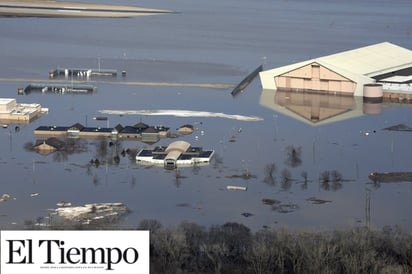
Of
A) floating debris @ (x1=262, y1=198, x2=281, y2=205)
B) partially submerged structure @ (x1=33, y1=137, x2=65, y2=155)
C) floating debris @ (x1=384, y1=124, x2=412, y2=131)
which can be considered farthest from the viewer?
floating debris @ (x1=384, y1=124, x2=412, y2=131)

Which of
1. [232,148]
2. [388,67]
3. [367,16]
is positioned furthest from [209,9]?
[232,148]

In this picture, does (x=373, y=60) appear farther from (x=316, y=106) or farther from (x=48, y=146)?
(x=48, y=146)

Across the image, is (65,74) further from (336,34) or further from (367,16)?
(367,16)

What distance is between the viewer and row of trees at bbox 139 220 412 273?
397 centimetres

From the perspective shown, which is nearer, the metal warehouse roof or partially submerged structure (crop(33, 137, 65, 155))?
partially submerged structure (crop(33, 137, 65, 155))

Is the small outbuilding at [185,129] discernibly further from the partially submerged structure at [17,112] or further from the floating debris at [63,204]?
the floating debris at [63,204]

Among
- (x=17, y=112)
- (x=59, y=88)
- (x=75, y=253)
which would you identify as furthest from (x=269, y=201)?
(x=59, y=88)

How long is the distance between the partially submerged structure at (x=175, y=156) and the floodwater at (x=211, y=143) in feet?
0.30

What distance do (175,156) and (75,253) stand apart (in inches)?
172

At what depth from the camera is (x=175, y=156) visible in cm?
655

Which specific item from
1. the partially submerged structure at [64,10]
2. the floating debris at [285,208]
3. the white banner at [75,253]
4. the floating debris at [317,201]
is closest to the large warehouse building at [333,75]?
the floating debris at [317,201]

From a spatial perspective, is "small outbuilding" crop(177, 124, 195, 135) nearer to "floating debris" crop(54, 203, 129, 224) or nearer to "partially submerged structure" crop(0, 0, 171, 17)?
"floating debris" crop(54, 203, 129, 224)

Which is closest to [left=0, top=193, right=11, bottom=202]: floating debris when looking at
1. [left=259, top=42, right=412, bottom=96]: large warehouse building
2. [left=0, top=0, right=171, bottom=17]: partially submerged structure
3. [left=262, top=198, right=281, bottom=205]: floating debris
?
[left=262, top=198, right=281, bottom=205]: floating debris

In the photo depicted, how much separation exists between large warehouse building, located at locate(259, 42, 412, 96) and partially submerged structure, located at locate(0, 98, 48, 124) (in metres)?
2.36
